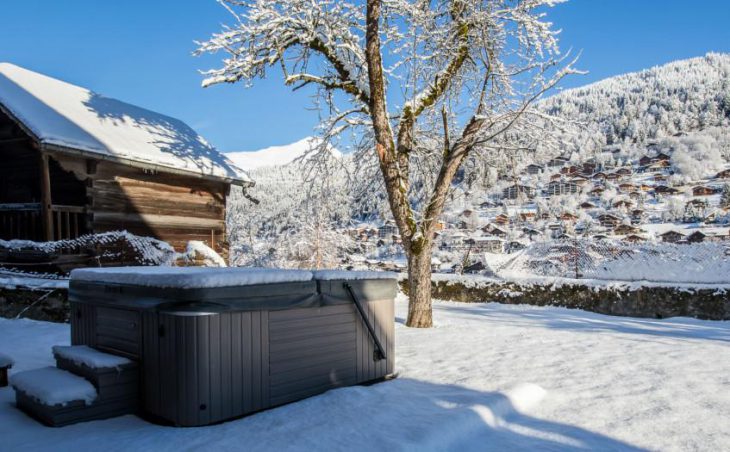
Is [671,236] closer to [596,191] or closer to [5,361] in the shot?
[596,191]

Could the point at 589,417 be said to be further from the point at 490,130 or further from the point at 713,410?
the point at 490,130

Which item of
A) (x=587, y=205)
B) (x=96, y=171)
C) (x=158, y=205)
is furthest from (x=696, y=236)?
(x=96, y=171)

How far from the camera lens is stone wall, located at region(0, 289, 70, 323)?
30.9 ft

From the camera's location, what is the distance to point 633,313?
12078mm

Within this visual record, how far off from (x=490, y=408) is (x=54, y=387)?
3.70 metres

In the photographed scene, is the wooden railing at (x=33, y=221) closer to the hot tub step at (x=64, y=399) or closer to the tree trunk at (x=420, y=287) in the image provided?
the hot tub step at (x=64, y=399)

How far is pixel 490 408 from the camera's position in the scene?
13.9ft

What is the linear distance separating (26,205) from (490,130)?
11.3 m

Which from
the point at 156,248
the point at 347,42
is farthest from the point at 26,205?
the point at 347,42

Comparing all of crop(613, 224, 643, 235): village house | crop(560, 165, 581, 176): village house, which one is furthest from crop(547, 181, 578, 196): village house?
crop(613, 224, 643, 235): village house

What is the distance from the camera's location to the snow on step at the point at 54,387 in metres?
3.65

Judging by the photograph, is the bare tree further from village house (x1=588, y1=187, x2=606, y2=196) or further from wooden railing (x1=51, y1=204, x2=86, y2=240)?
village house (x1=588, y1=187, x2=606, y2=196)

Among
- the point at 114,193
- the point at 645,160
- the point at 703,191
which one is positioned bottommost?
the point at 114,193

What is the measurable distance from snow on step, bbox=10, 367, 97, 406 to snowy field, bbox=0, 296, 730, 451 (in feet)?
0.70
